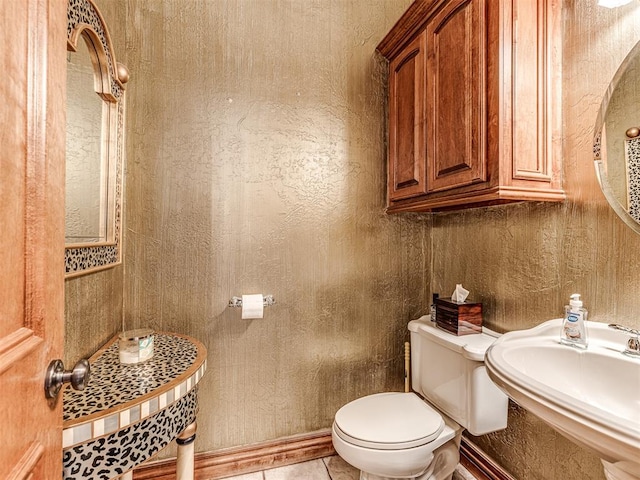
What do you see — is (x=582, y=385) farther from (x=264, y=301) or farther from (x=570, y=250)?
(x=264, y=301)

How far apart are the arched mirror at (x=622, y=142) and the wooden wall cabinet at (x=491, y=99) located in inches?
5.6

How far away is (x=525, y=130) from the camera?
121cm

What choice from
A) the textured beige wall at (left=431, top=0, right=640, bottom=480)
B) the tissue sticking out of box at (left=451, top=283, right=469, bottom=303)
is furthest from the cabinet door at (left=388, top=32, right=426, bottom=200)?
the tissue sticking out of box at (left=451, top=283, right=469, bottom=303)

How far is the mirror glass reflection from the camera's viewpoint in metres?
1.05

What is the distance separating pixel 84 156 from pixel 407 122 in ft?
4.55

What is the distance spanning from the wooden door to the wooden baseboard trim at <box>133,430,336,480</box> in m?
1.14

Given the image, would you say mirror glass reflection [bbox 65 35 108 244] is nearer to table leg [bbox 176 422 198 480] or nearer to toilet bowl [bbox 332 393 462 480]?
table leg [bbox 176 422 198 480]

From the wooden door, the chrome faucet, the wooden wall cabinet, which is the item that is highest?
the wooden wall cabinet

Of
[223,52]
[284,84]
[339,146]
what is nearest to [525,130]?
[339,146]

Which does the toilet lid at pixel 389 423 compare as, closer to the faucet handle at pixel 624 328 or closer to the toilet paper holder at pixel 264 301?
the toilet paper holder at pixel 264 301

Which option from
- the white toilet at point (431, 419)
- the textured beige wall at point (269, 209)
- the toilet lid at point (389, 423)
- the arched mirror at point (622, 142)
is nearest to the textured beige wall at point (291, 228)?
the textured beige wall at point (269, 209)

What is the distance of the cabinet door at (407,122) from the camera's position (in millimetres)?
1586

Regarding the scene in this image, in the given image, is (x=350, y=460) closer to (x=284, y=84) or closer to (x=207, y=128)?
(x=207, y=128)

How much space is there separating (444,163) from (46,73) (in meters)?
1.30
